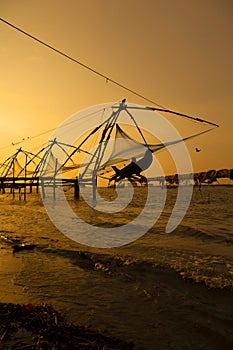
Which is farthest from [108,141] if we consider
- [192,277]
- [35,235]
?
[192,277]

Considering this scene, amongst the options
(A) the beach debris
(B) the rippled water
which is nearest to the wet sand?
(B) the rippled water

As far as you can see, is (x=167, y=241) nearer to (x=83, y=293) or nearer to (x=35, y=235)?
(x=35, y=235)

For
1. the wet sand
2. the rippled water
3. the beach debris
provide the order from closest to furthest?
1. the beach debris
2. the wet sand
3. the rippled water

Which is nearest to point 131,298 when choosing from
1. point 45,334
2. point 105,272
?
point 105,272

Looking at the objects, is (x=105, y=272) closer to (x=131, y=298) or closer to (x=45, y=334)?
(x=131, y=298)

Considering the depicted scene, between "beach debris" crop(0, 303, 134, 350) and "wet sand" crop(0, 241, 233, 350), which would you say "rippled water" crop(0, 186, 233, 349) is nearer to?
"wet sand" crop(0, 241, 233, 350)

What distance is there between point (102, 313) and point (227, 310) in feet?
4.69

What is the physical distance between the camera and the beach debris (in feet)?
8.14

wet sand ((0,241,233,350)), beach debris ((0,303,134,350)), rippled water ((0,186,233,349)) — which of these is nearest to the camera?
beach debris ((0,303,134,350))

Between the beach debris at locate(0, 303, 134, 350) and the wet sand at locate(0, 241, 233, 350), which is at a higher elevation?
the beach debris at locate(0, 303, 134, 350)

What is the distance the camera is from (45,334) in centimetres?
265

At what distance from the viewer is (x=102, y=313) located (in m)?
Answer: 3.37

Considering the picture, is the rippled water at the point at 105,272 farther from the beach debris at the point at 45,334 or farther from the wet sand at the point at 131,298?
the beach debris at the point at 45,334

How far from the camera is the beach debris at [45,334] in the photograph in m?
2.48
